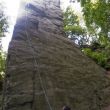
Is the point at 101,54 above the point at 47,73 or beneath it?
above

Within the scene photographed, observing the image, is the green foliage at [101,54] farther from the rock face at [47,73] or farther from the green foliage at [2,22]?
the green foliage at [2,22]

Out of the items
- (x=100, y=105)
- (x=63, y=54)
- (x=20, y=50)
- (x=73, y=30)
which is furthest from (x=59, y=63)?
(x=73, y=30)

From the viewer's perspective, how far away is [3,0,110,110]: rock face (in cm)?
884

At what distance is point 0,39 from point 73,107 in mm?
16826

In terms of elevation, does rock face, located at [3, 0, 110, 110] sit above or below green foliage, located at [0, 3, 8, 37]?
below

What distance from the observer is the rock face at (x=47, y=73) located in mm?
8836

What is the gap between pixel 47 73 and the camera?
9.77m

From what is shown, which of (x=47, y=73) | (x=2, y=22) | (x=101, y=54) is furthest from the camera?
(x=2, y=22)

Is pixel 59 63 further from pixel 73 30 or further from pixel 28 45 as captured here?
pixel 73 30

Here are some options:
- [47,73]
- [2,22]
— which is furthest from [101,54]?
[2,22]

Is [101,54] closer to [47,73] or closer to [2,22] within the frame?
[47,73]

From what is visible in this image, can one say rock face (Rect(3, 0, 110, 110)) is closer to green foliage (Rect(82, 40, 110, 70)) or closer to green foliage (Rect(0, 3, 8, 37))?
green foliage (Rect(82, 40, 110, 70))

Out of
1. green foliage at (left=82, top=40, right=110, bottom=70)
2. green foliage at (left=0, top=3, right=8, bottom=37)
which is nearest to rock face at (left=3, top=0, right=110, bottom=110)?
green foliage at (left=82, top=40, right=110, bottom=70)

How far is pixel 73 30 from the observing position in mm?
25031
